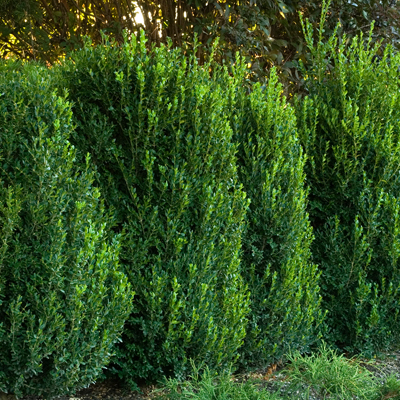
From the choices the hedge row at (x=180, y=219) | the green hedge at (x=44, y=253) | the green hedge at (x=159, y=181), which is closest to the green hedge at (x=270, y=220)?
the hedge row at (x=180, y=219)

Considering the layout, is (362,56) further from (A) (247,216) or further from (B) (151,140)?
(B) (151,140)

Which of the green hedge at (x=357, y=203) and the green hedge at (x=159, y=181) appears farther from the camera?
the green hedge at (x=357, y=203)

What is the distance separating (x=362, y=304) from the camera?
4.19 metres

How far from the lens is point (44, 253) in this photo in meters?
2.71

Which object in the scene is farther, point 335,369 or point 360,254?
point 360,254

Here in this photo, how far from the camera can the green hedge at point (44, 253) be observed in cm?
268

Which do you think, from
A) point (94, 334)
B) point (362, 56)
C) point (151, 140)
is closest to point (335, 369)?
point (94, 334)

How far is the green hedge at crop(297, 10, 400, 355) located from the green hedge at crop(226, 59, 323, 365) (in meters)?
0.46

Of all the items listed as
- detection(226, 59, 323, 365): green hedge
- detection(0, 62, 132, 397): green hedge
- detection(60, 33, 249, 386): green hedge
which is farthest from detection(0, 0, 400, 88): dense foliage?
detection(0, 62, 132, 397): green hedge

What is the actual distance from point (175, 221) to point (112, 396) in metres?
1.13

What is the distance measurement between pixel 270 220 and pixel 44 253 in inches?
61.7

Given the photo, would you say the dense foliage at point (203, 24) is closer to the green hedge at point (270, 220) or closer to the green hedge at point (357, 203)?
the green hedge at point (357, 203)

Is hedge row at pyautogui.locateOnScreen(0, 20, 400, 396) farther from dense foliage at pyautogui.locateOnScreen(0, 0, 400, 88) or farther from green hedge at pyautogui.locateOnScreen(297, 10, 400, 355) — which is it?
dense foliage at pyautogui.locateOnScreen(0, 0, 400, 88)

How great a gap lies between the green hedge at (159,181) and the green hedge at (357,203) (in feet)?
3.94
